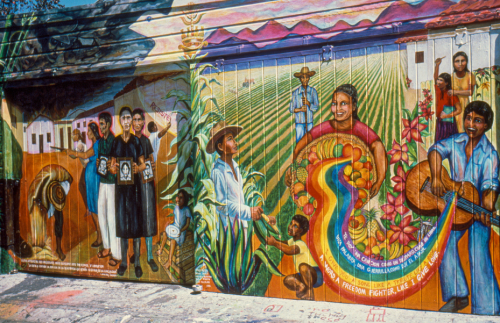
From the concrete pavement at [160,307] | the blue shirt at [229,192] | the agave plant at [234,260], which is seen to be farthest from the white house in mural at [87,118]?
the agave plant at [234,260]

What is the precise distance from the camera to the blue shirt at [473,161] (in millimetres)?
3734

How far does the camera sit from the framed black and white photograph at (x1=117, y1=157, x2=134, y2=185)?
5.29m

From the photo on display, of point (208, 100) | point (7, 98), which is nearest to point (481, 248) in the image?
point (208, 100)

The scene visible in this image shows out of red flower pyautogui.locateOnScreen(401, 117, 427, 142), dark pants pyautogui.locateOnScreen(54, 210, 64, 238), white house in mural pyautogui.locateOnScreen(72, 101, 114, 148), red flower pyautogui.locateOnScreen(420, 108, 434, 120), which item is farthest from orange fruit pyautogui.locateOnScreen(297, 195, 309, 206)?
dark pants pyautogui.locateOnScreen(54, 210, 64, 238)

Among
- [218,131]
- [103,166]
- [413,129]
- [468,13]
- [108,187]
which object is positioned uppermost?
[468,13]

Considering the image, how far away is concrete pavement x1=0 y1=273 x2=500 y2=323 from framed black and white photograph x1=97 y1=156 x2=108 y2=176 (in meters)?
1.40

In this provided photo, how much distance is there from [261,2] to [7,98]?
3802 mm

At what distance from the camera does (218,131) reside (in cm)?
473

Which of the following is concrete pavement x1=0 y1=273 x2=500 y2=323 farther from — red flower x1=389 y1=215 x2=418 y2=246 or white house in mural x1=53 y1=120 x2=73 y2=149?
white house in mural x1=53 y1=120 x2=73 y2=149

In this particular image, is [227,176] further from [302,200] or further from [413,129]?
[413,129]

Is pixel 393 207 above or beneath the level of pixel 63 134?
beneath

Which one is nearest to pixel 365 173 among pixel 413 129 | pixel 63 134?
pixel 413 129

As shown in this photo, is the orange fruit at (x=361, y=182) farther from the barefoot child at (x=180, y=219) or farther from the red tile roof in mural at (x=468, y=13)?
the barefoot child at (x=180, y=219)

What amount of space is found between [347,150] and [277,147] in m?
0.74
